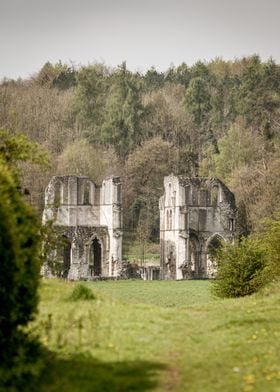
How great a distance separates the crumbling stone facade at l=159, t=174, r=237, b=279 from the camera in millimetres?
67625

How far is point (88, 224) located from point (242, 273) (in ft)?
132

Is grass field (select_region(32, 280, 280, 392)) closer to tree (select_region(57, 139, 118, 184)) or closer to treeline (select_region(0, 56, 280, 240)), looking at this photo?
treeline (select_region(0, 56, 280, 240))

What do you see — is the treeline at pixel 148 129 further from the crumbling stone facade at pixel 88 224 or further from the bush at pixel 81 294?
the bush at pixel 81 294

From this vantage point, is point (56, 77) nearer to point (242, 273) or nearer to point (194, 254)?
point (194, 254)

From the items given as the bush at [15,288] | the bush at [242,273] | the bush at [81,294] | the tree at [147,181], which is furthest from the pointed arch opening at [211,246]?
the bush at [15,288]

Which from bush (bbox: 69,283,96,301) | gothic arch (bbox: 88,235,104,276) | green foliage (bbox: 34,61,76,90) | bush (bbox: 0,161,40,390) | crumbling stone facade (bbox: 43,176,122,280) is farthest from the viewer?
green foliage (bbox: 34,61,76,90)

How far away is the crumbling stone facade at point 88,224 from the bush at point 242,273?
33.3 metres

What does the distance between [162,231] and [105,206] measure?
5.51 m

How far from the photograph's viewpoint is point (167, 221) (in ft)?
228

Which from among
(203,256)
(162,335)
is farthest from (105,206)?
(162,335)

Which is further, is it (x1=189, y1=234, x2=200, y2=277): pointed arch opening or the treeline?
the treeline

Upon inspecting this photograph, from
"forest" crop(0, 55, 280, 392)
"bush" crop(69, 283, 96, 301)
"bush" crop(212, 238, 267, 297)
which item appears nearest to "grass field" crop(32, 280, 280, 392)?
"forest" crop(0, 55, 280, 392)

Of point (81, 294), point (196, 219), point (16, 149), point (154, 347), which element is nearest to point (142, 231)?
point (196, 219)

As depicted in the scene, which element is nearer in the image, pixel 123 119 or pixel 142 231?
pixel 142 231
